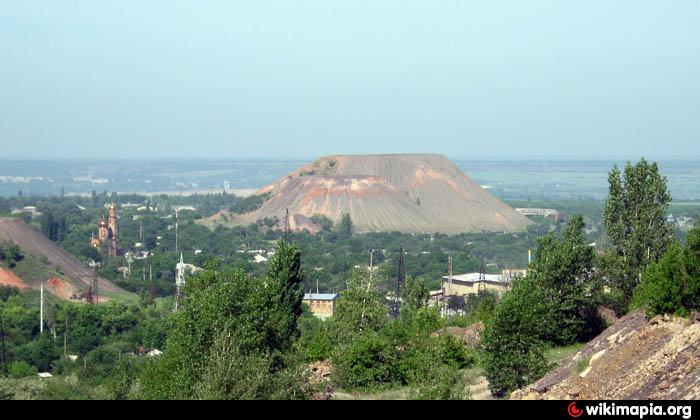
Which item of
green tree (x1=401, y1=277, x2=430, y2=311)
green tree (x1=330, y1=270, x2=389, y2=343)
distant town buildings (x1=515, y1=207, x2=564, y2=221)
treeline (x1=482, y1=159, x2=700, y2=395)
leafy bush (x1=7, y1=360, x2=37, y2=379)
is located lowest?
distant town buildings (x1=515, y1=207, x2=564, y2=221)

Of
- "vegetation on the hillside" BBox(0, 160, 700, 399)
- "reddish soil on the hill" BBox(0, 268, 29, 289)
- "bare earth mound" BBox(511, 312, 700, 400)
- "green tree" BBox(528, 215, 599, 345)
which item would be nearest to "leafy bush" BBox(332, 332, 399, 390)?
"vegetation on the hillside" BBox(0, 160, 700, 399)

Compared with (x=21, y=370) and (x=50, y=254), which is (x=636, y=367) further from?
(x=50, y=254)

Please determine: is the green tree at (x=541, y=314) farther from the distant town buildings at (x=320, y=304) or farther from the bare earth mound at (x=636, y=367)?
the distant town buildings at (x=320, y=304)

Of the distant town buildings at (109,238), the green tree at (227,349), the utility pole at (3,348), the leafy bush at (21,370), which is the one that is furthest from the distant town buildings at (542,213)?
the green tree at (227,349)

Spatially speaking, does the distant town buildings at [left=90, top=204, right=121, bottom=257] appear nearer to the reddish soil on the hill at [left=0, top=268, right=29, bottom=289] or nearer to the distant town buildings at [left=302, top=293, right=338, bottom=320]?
the reddish soil on the hill at [left=0, top=268, right=29, bottom=289]

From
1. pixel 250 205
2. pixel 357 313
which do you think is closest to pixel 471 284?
pixel 357 313
